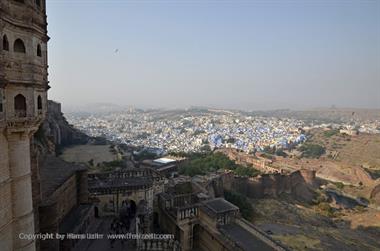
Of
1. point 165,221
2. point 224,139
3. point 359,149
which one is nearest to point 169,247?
point 165,221

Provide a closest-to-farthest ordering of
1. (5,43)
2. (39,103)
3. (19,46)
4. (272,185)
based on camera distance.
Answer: (5,43) < (19,46) < (39,103) < (272,185)

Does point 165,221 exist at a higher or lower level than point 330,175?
higher

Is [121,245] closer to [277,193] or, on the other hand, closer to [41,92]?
[41,92]

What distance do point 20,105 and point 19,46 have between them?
4.72ft

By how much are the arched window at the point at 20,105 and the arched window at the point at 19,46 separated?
1097 mm

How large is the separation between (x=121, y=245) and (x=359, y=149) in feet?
250

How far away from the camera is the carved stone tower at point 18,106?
8023mm

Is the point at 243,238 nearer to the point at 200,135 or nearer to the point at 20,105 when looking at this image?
the point at 20,105

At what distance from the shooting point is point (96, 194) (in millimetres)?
16344

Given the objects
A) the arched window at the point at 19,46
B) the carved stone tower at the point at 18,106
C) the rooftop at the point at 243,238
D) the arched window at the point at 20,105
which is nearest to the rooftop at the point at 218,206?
the rooftop at the point at 243,238

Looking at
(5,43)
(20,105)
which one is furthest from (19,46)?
(20,105)

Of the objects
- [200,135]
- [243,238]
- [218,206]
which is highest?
[218,206]

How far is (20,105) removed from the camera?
28.5 ft

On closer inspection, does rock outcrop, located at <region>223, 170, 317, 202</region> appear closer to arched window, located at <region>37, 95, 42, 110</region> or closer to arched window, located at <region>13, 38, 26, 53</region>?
arched window, located at <region>37, 95, 42, 110</region>
